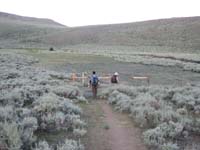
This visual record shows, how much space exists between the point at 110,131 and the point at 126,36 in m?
91.0

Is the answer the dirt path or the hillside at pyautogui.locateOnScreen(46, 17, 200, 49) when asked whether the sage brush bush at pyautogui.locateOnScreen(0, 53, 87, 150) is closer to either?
the dirt path

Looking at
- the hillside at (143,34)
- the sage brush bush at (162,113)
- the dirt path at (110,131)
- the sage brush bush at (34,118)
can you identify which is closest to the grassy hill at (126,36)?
the hillside at (143,34)

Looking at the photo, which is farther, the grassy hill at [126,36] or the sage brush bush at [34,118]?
the grassy hill at [126,36]

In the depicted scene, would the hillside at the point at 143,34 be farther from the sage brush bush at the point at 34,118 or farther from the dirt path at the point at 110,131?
the sage brush bush at the point at 34,118

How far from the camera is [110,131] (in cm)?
1074

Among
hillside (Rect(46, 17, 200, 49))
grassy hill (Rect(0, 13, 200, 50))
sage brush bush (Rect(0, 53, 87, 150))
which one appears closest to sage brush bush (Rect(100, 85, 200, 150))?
sage brush bush (Rect(0, 53, 87, 150))

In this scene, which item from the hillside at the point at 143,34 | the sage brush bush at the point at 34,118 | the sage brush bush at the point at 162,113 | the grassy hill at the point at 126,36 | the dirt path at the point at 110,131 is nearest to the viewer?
the sage brush bush at the point at 34,118

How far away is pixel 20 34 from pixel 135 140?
12143cm

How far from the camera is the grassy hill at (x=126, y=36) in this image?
294 ft

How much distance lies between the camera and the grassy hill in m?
89.8

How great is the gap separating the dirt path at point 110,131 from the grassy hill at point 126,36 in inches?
2754

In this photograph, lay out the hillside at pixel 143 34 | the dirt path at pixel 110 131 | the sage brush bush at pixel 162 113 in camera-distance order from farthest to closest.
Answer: the hillside at pixel 143 34
the sage brush bush at pixel 162 113
the dirt path at pixel 110 131

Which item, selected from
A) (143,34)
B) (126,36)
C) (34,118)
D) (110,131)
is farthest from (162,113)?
(143,34)

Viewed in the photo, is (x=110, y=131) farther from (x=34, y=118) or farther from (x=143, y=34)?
(x=143, y=34)
